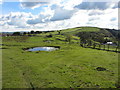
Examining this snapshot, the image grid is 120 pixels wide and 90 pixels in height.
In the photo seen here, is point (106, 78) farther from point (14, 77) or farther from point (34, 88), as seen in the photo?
point (14, 77)

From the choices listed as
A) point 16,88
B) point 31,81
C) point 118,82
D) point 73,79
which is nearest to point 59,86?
point 73,79

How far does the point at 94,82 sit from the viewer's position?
884 inches

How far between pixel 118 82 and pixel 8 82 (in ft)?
69.1

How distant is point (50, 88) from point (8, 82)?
8379 mm

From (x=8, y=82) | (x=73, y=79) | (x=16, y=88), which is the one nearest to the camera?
(x=16, y=88)

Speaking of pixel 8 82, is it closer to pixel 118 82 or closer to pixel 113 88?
pixel 113 88

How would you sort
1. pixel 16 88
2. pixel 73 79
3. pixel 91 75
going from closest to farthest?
pixel 16 88, pixel 73 79, pixel 91 75

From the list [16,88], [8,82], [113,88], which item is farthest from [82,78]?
[8,82]

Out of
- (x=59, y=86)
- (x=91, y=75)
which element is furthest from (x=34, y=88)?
(x=91, y=75)

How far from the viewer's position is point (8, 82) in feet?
72.6

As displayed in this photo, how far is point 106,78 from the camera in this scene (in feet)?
80.0

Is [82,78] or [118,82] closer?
[118,82]

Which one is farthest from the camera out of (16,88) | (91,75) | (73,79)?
(91,75)

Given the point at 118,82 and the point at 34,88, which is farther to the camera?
the point at 118,82
